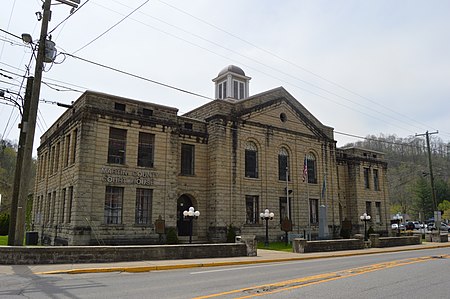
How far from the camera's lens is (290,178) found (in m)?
33.2

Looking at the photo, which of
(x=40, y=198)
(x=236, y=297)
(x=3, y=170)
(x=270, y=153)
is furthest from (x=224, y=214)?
(x=3, y=170)

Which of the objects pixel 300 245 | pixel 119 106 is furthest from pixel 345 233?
pixel 119 106

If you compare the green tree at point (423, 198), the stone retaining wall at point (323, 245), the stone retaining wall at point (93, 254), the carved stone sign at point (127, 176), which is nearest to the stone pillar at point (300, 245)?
the stone retaining wall at point (323, 245)

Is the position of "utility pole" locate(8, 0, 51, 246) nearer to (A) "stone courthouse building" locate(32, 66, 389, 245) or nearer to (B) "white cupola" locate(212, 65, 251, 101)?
(A) "stone courthouse building" locate(32, 66, 389, 245)

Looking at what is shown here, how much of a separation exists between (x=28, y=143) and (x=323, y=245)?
1742 centimetres

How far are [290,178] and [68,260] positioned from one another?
22.4m

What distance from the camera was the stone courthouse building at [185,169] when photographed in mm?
23609

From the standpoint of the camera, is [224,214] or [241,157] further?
[241,157]

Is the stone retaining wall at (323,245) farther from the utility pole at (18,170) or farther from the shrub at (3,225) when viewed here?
the shrub at (3,225)

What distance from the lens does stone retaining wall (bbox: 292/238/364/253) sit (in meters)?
22.1

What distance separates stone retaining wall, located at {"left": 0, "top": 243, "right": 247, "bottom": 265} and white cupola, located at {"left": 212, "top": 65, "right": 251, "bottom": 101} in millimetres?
21857

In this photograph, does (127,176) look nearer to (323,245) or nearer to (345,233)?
(323,245)

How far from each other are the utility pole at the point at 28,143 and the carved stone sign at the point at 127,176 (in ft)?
25.6

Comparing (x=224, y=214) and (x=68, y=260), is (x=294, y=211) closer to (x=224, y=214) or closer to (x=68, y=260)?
(x=224, y=214)
